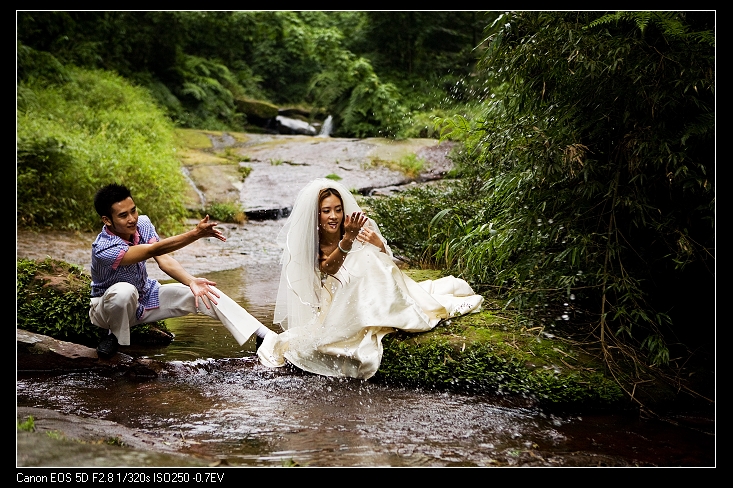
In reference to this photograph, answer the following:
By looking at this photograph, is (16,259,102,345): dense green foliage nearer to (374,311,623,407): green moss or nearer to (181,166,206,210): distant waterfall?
(374,311,623,407): green moss

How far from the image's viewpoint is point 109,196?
171 inches

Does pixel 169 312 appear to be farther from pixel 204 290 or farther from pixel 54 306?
pixel 54 306

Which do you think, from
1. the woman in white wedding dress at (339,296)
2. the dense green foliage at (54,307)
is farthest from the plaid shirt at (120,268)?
the woman in white wedding dress at (339,296)

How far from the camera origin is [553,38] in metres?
4.52

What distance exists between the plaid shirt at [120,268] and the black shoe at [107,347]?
0.24m

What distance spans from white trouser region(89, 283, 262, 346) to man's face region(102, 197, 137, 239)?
15.2 inches

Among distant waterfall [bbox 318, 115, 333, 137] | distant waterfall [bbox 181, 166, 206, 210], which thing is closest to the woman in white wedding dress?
distant waterfall [bbox 181, 166, 206, 210]

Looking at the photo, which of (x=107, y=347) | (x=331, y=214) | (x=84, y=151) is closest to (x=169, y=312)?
(x=107, y=347)

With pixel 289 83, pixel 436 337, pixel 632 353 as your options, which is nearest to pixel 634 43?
pixel 632 353

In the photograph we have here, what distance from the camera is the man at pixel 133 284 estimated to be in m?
4.35

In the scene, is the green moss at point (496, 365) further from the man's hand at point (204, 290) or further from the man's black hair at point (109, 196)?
the man's black hair at point (109, 196)

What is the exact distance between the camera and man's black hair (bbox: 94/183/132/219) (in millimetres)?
4355

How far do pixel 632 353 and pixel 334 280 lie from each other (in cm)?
222

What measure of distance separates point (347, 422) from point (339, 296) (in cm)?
115
